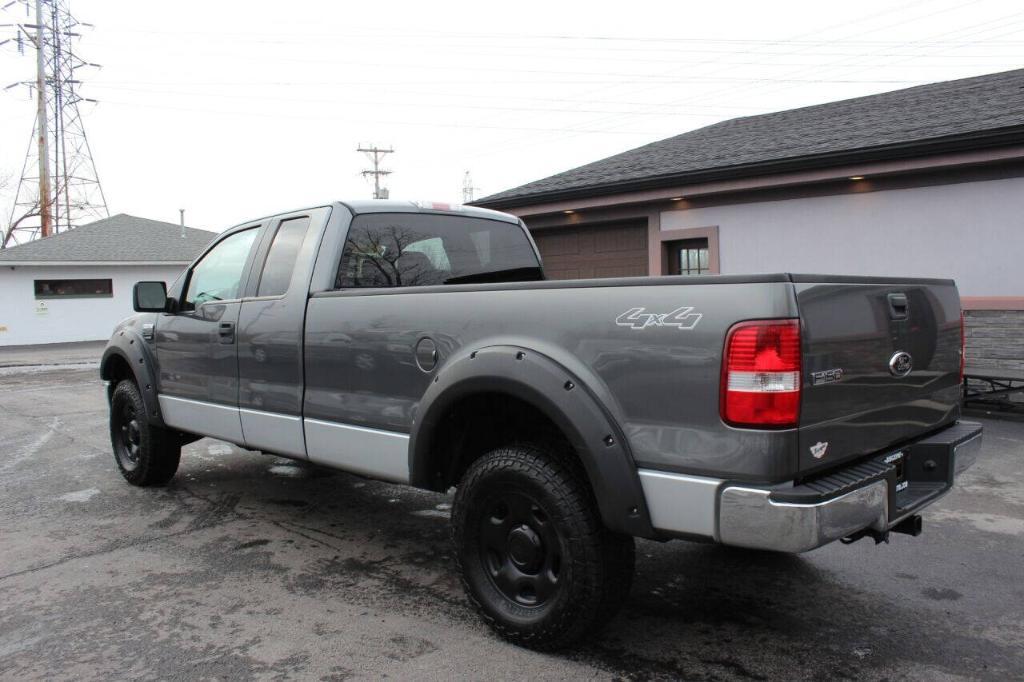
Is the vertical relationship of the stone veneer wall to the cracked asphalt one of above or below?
above

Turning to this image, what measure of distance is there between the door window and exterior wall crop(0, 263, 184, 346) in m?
21.1

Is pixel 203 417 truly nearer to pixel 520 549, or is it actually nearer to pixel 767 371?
pixel 520 549

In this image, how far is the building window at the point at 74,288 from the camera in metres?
26.0

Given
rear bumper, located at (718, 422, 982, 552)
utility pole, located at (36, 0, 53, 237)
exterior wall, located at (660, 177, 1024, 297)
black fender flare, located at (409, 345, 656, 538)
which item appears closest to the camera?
rear bumper, located at (718, 422, 982, 552)

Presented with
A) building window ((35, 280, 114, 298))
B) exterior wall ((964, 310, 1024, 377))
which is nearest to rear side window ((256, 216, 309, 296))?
exterior wall ((964, 310, 1024, 377))

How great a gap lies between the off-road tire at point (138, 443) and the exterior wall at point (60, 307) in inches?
792

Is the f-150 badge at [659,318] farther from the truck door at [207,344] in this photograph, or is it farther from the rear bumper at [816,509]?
the truck door at [207,344]

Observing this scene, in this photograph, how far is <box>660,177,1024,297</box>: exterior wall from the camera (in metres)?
9.08

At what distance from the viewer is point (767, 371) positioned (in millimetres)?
2529

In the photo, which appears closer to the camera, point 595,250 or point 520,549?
point 520,549

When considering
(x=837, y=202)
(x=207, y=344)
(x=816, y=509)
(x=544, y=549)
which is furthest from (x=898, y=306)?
(x=837, y=202)

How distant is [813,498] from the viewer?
2521mm

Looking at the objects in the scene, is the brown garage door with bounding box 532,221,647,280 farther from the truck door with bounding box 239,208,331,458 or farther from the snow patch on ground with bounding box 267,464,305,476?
the truck door with bounding box 239,208,331,458

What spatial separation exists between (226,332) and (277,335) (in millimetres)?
613
